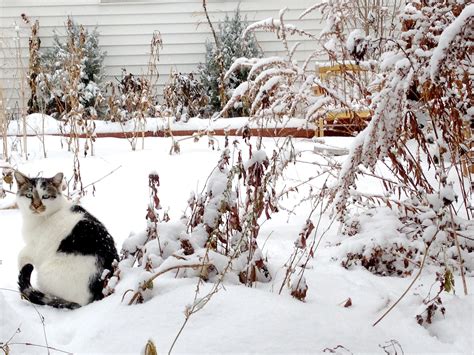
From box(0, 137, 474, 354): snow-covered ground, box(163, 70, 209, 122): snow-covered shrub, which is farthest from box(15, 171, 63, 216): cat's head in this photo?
box(163, 70, 209, 122): snow-covered shrub

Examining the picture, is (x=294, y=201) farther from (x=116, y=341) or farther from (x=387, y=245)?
(x=116, y=341)

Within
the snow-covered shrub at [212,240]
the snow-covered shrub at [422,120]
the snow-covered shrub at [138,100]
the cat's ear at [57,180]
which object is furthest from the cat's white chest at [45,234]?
the snow-covered shrub at [138,100]

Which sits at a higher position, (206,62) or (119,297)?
(206,62)

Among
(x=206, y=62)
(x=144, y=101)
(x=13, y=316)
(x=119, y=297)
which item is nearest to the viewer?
(x=13, y=316)

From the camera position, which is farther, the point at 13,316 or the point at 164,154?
the point at 164,154

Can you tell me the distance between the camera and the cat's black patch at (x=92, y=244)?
257cm

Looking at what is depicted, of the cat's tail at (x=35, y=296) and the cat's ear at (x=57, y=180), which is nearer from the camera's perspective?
the cat's tail at (x=35, y=296)

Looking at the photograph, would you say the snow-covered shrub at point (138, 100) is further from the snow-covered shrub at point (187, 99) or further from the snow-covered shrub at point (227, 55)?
the snow-covered shrub at point (227, 55)

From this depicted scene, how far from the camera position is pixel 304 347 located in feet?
5.76

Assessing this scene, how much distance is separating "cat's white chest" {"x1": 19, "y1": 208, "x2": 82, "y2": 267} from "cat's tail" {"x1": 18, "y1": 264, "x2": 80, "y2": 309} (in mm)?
206

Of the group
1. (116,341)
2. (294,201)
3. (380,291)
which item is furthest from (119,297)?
(294,201)

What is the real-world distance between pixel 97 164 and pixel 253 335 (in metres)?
4.25

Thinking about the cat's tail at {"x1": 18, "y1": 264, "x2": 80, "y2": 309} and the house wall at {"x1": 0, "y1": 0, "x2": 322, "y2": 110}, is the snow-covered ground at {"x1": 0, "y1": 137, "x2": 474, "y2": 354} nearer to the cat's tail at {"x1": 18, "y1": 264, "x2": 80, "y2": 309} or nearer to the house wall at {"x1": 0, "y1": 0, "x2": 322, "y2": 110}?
the cat's tail at {"x1": 18, "y1": 264, "x2": 80, "y2": 309}

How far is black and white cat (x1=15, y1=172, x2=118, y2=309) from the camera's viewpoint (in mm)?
2490
